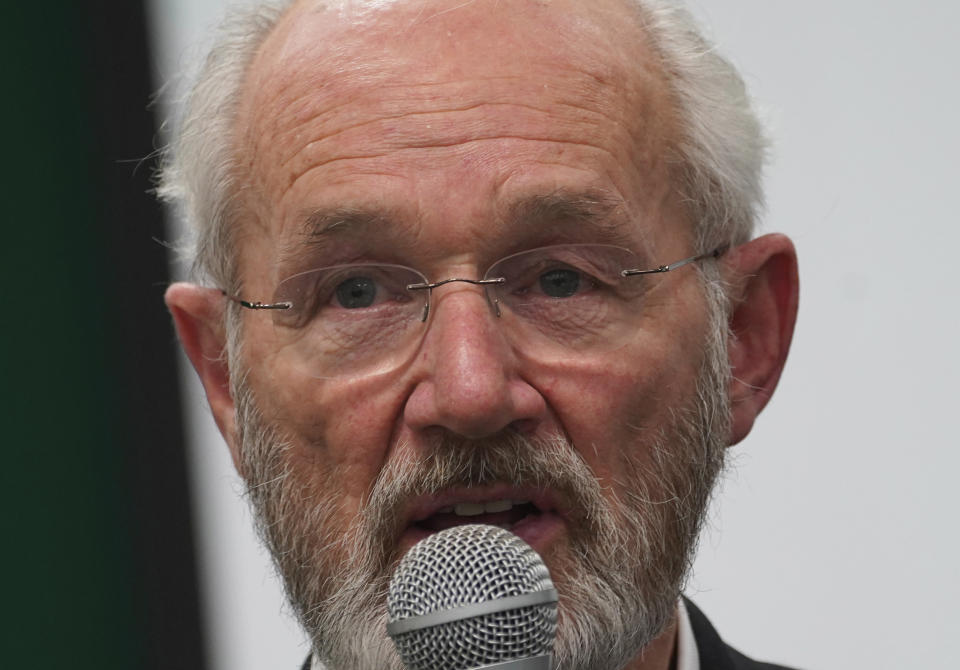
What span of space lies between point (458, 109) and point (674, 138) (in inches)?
19.5

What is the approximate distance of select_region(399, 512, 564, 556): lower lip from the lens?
2408mm

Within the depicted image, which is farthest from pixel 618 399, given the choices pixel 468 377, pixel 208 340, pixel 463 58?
pixel 208 340

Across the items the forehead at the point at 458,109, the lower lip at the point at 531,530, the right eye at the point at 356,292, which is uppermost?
the forehead at the point at 458,109

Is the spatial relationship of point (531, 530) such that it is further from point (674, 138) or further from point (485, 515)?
point (674, 138)

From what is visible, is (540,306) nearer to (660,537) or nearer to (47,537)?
(660,537)

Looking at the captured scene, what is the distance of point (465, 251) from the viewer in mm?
2438

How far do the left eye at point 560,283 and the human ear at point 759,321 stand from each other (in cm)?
48

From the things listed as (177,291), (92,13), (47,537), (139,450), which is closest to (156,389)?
(139,450)

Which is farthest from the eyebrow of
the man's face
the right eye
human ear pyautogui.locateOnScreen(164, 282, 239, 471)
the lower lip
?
human ear pyautogui.locateOnScreen(164, 282, 239, 471)

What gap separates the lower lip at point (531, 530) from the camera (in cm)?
241

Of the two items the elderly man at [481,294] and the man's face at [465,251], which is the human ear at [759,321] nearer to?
the elderly man at [481,294]

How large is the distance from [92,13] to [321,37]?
78.0 inches

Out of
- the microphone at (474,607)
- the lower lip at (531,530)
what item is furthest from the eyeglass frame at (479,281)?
the microphone at (474,607)

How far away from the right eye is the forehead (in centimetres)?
16
